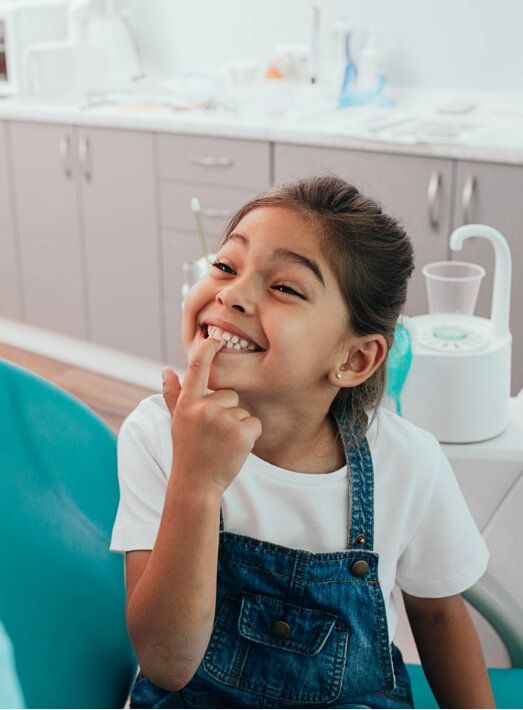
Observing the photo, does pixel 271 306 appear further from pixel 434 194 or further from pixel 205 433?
pixel 434 194

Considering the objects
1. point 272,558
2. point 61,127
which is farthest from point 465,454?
point 61,127

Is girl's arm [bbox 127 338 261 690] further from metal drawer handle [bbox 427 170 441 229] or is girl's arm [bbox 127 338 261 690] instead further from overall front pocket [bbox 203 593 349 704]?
metal drawer handle [bbox 427 170 441 229]

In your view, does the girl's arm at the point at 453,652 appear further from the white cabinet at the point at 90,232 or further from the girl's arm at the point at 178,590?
the white cabinet at the point at 90,232

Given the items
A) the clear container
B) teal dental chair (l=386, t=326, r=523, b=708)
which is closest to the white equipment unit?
the clear container

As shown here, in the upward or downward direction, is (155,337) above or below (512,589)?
below

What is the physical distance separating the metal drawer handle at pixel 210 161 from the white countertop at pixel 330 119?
0.24 ft

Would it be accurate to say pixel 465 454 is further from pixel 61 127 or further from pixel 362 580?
pixel 61 127

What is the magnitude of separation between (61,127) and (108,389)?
0.89 m

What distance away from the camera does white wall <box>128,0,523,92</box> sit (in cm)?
299

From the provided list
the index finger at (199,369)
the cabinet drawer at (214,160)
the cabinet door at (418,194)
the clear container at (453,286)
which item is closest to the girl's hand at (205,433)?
the index finger at (199,369)

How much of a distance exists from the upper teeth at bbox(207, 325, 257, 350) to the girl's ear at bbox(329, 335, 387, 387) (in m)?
0.12

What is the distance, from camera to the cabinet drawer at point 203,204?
291 centimetres

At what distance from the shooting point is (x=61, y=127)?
128 inches

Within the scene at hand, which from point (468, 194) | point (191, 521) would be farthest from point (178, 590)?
point (468, 194)
